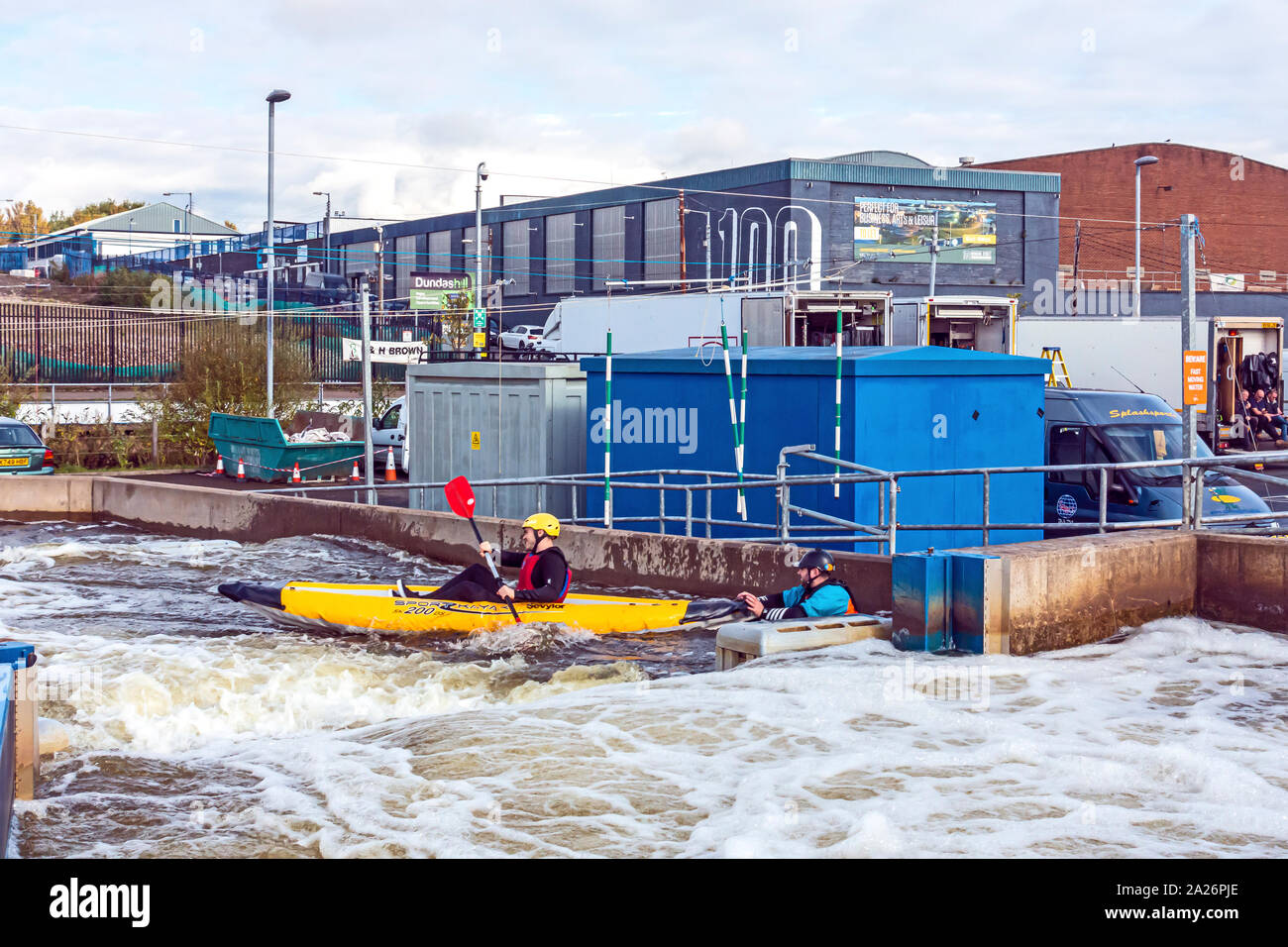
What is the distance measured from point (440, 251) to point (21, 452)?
49730mm

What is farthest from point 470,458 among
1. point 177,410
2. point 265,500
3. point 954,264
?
point 954,264

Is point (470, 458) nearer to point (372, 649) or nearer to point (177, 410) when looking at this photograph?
point (372, 649)

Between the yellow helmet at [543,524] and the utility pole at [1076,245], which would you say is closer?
the yellow helmet at [543,524]

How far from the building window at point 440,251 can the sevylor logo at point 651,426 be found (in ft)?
177

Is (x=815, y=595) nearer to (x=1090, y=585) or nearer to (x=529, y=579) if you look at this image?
(x=1090, y=585)

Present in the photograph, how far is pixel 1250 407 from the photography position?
32.6 metres

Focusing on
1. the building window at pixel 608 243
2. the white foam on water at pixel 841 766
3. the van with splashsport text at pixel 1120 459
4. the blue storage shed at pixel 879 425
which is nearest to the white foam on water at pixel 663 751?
the white foam on water at pixel 841 766

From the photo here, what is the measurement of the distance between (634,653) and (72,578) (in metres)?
8.06

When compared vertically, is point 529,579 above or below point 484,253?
below

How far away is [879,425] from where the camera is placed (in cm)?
1477

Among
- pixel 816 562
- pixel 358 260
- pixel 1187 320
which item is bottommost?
pixel 816 562

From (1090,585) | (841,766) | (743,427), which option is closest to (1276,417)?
(743,427)

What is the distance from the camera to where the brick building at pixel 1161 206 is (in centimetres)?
6366

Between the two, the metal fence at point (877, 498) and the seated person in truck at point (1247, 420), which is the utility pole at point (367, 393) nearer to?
the metal fence at point (877, 498)
